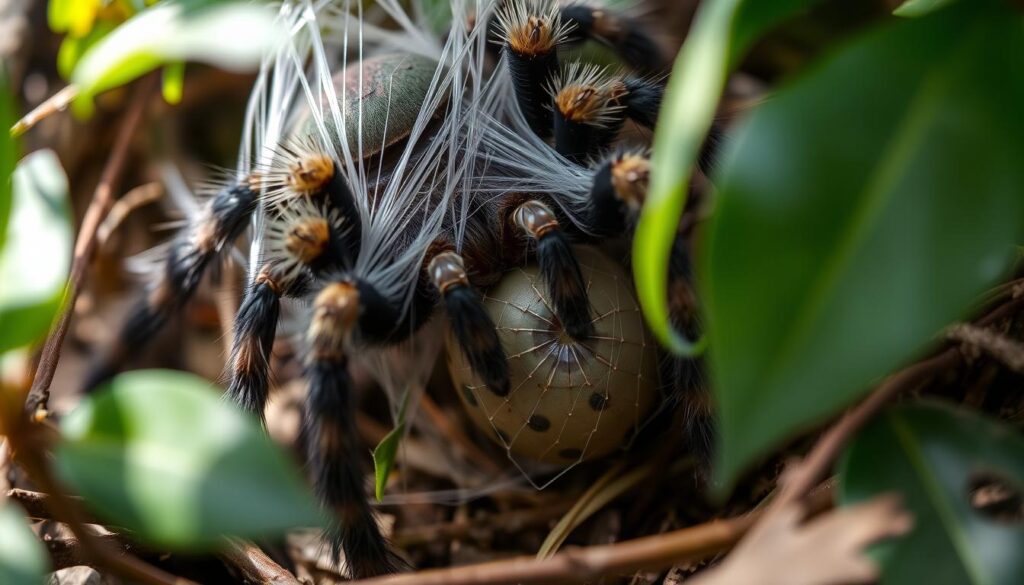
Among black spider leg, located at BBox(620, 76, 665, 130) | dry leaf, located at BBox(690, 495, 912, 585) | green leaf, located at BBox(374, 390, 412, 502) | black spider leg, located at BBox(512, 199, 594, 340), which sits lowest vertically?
green leaf, located at BBox(374, 390, 412, 502)

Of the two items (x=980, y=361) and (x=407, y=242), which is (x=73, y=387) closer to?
(x=407, y=242)

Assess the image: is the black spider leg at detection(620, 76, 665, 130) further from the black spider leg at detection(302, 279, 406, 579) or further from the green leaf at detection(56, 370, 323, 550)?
the green leaf at detection(56, 370, 323, 550)

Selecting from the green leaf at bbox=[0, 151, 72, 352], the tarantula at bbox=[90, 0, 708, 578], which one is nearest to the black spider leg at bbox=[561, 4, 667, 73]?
the tarantula at bbox=[90, 0, 708, 578]

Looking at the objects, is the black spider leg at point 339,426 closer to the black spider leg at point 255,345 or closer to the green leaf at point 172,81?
the black spider leg at point 255,345

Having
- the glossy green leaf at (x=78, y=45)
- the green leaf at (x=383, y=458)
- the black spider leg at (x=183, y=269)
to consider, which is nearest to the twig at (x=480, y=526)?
the green leaf at (x=383, y=458)

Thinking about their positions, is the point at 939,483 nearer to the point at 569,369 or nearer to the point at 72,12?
the point at 569,369

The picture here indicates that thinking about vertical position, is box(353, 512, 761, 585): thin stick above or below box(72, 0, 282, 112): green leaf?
below
